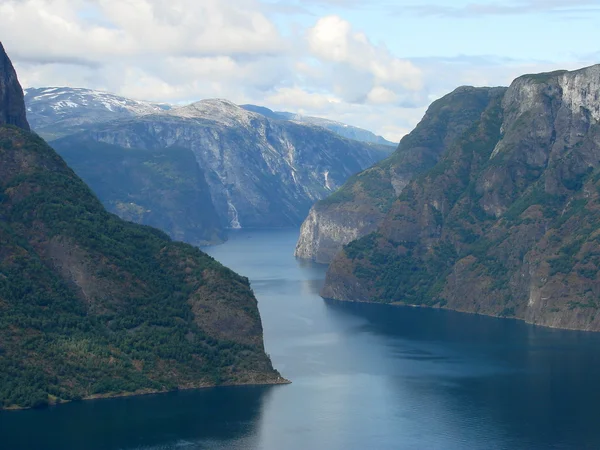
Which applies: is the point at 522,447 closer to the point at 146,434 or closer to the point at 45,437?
the point at 146,434

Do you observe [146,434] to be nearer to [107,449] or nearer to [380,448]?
[107,449]

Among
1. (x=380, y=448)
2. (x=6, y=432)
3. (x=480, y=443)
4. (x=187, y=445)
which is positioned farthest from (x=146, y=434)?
(x=480, y=443)

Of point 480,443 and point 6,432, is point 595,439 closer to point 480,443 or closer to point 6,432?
point 480,443

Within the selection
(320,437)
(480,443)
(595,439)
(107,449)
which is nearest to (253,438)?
(320,437)

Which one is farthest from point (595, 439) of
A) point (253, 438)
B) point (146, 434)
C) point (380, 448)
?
point (146, 434)

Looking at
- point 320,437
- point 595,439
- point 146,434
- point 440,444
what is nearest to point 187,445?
point 146,434

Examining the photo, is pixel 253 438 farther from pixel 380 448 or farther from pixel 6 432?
pixel 6 432
